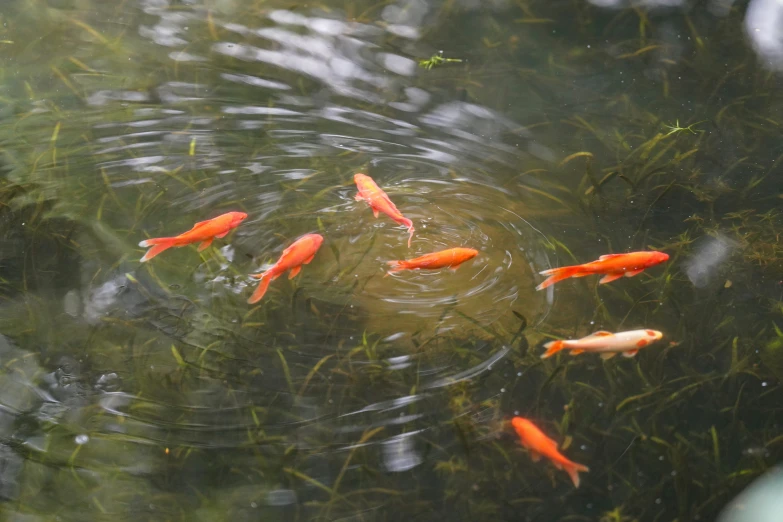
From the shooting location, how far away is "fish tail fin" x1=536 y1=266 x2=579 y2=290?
10.7 feet

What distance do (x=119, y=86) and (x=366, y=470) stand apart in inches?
119

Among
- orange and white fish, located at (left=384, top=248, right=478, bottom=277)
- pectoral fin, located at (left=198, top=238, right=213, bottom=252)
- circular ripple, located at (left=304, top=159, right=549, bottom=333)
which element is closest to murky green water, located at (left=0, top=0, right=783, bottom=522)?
circular ripple, located at (left=304, top=159, right=549, bottom=333)

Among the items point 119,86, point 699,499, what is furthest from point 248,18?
point 699,499

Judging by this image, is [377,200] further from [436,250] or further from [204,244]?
[204,244]

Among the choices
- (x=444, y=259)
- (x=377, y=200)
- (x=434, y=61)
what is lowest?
(x=444, y=259)

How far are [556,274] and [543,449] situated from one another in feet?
3.06

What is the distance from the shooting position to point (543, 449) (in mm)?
2963

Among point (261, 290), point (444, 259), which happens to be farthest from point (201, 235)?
point (444, 259)

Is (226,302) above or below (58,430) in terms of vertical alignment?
above

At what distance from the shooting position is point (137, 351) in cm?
327

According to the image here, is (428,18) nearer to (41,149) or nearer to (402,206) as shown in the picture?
(402,206)

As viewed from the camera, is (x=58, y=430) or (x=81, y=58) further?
(x=81, y=58)

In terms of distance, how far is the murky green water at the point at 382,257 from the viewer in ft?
9.77

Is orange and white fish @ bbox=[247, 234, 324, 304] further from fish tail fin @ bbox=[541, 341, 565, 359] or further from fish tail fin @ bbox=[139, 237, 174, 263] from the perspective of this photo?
fish tail fin @ bbox=[541, 341, 565, 359]
